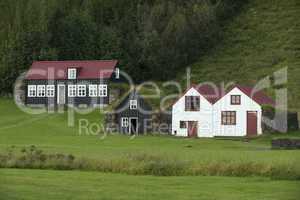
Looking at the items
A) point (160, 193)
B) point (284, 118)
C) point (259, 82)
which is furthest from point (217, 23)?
point (160, 193)

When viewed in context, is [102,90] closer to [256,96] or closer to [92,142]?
[256,96]

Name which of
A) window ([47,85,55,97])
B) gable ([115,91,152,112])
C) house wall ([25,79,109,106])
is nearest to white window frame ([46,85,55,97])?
window ([47,85,55,97])

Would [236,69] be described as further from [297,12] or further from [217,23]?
[297,12]

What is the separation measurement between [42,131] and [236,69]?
47.5 meters

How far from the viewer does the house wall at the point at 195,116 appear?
221ft

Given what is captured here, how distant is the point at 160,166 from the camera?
97.2ft

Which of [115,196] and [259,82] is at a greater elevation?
[259,82]

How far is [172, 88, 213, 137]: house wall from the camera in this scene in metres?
67.3

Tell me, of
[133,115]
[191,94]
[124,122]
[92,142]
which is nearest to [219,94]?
[191,94]

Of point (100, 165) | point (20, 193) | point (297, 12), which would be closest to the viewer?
point (20, 193)

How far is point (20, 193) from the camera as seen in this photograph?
70.9ft

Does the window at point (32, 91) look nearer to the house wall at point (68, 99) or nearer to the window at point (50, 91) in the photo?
the house wall at point (68, 99)

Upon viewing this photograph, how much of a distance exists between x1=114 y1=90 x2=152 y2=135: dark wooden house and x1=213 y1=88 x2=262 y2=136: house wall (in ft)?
21.0

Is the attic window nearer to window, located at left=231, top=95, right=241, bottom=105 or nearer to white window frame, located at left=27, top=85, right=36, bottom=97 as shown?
window, located at left=231, top=95, right=241, bottom=105
